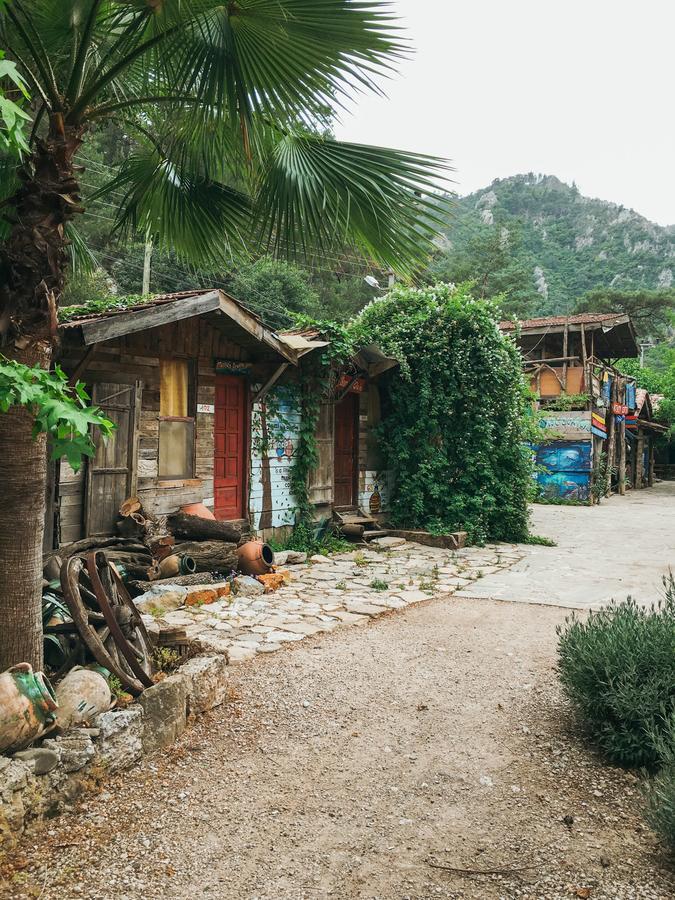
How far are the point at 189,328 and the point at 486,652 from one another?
5.48m

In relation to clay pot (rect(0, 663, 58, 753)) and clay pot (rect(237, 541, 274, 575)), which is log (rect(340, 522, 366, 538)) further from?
clay pot (rect(0, 663, 58, 753))

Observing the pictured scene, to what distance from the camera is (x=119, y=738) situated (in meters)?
3.05

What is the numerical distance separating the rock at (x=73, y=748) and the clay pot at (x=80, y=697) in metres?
0.12

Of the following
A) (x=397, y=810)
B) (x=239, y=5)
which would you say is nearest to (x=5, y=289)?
(x=239, y=5)

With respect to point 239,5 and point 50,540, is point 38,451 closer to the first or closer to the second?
point 239,5

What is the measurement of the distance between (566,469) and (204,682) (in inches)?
730

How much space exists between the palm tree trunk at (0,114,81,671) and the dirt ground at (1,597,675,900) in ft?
3.15

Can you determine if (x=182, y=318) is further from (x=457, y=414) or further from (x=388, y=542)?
(x=457, y=414)

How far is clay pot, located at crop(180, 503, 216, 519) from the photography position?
26.1 feet

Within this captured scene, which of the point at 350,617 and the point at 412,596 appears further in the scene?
the point at 412,596

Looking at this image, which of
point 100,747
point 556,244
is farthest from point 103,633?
point 556,244

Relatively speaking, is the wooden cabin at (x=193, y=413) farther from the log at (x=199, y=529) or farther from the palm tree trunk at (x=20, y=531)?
the palm tree trunk at (x=20, y=531)

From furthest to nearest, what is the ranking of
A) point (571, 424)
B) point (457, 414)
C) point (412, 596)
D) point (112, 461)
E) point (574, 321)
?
point (574, 321)
point (571, 424)
point (457, 414)
point (112, 461)
point (412, 596)

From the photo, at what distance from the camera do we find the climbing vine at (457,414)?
1090 centimetres
